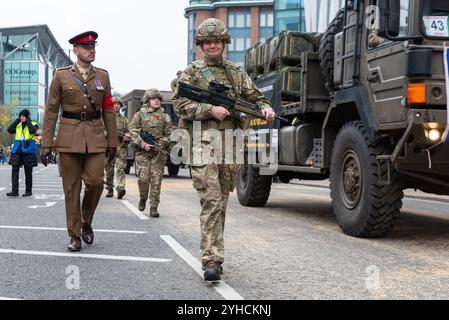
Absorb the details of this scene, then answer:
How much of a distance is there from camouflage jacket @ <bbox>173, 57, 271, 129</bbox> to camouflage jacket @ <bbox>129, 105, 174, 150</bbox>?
4.38 metres

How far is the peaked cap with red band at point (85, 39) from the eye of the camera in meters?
6.11

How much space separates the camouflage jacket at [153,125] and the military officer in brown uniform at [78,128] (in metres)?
3.24

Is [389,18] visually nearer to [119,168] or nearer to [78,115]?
[78,115]

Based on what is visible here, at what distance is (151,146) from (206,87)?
14.5 feet

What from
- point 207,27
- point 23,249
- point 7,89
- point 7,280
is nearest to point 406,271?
point 207,27

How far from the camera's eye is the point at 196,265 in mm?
5305

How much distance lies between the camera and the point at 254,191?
10406 millimetres

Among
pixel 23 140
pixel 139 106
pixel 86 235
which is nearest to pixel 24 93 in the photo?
pixel 139 106

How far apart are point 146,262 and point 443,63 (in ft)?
10.9

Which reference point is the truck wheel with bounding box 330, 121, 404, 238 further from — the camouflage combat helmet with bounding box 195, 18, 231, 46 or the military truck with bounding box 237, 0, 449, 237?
the camouflage combat helmet with bounding box 195, 18, 231, 46

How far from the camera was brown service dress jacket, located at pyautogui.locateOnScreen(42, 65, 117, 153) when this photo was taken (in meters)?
6.10

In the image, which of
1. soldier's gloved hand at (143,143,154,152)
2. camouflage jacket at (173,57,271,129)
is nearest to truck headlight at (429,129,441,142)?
camouflage jacket at (173,57,271,129)

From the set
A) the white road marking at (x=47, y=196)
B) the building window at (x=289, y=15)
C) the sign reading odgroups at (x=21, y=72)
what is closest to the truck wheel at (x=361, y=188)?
the white road marking at (x=47, y=196)
